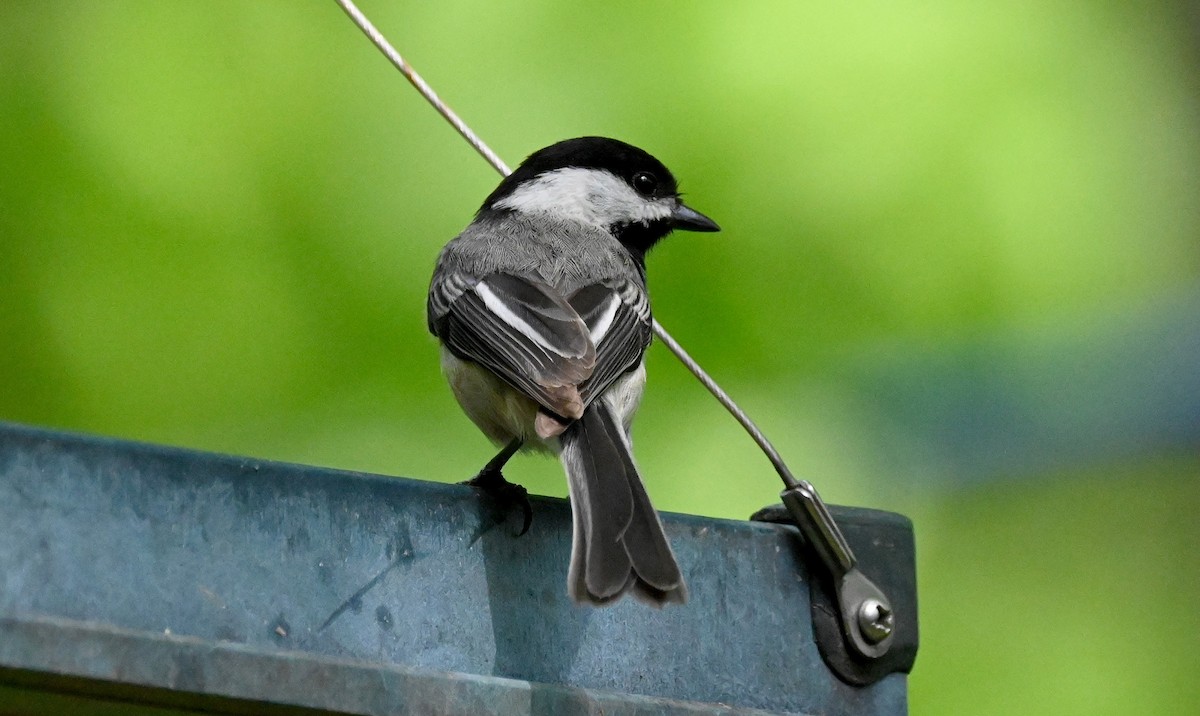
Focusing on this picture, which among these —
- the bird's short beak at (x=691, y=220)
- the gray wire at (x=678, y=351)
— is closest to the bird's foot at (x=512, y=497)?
the gray wire at (x=678, y=351)

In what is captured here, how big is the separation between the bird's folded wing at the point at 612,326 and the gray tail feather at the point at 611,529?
0.40 ft

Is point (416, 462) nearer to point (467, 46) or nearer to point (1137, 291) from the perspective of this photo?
point (467, 46)

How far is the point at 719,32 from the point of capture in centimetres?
389

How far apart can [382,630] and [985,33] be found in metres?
2.77

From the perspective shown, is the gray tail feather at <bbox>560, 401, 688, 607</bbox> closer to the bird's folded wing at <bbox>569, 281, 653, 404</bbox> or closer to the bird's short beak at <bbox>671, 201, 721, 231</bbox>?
the bird's folded wing at <bbox>569, 281, 653, 404</bbox>

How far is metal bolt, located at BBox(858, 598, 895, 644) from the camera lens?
2564 mm

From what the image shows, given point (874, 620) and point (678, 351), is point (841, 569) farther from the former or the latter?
point (678, 351)

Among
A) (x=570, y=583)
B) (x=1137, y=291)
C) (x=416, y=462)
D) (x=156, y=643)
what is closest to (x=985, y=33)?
(x=1137, y=291)

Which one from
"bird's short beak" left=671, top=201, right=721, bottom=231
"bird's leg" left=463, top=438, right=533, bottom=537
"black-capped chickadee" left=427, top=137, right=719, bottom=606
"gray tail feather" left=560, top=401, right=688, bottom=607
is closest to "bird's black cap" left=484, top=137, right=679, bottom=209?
"black-capped chickadee" left=427, top=137, right=719, bottom=606

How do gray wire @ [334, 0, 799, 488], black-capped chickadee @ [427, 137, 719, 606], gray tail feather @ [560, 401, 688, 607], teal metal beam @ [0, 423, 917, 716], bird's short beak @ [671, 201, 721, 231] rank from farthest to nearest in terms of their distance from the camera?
bird's short beak @ [671, 201, 721, 231]
gray wire @ [334, 0, 799, 488]
black-capped chickadee @ [427, 137, 719, 606]
gray tail feather @ [560, 401, 688, 607]
teal metal beam @ [0, 423, 917, 716]

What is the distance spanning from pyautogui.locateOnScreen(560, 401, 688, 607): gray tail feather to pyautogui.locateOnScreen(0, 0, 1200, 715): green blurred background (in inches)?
41.8

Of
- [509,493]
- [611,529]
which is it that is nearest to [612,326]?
[509,493]

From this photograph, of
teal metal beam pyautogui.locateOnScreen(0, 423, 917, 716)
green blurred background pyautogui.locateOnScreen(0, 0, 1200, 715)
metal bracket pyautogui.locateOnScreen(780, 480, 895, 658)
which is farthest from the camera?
green blurred background pyautogui.locateOnScreen(0, 0, 1200, 715)

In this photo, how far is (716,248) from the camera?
3.72 meters
